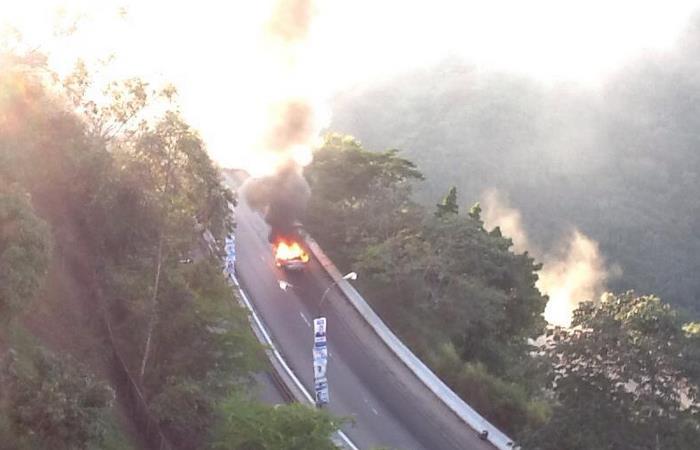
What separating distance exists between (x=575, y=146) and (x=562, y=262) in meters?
33.0

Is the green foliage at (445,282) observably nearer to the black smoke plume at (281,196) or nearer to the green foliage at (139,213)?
the black smoke plume at (281,196)

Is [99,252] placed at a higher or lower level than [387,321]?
lower

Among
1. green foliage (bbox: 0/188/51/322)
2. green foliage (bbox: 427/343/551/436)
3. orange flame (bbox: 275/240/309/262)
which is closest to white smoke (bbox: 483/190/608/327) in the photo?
orange flame (bbox: 275/240/309/262)

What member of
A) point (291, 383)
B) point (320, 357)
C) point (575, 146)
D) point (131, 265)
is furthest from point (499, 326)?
point (575, 146)

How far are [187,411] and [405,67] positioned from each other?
144 m

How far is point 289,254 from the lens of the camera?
163 feet

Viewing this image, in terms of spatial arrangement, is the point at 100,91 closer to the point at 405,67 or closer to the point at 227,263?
the point at 227,263

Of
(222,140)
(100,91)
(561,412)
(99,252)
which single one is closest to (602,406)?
(561,412)

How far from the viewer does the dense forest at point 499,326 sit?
83.9 feet

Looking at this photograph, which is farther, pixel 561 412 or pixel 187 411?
pixel 561 412

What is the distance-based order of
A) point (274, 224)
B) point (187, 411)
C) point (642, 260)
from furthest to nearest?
point (642, 260) < point (274, 224) < point (187, 411)

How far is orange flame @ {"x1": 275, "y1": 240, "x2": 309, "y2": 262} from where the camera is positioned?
49688 millimetres

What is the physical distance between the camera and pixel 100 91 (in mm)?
26797

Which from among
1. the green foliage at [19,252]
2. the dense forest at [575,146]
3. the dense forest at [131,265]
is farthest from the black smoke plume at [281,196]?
the dense forest at [575,146]
